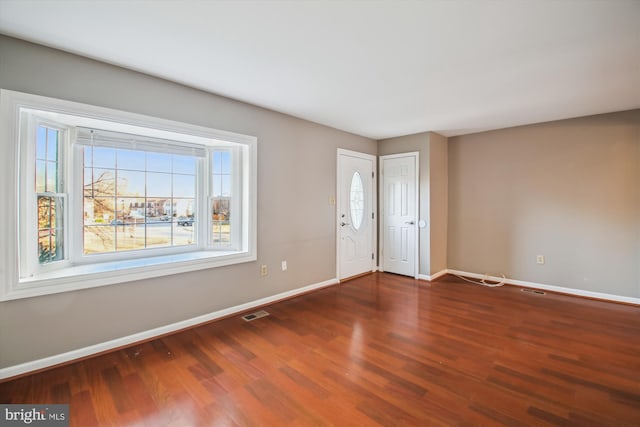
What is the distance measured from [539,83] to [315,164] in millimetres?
2631

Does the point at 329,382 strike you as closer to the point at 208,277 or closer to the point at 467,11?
the point at 208,277

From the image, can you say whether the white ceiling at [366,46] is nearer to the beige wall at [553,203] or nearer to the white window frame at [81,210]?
the white window frame at [81,210]

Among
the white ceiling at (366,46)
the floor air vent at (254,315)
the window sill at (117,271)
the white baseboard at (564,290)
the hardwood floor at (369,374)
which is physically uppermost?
the white ceiling at (366,46)

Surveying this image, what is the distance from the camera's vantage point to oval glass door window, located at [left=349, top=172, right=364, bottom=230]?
4.82 meters

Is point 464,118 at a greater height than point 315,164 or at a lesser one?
greater

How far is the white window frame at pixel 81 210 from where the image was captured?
2033 mm

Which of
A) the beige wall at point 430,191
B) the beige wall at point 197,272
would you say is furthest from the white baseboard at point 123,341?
the beige wall at point 430,191

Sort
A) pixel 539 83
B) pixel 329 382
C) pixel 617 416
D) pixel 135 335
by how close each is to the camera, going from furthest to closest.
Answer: pixel 539 83
pixel 135 335
pixel 329 382
pixel 617 416

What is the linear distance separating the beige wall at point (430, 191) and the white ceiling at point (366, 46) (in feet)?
4.57

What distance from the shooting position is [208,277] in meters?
3.09

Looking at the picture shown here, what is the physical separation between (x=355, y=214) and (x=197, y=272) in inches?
107

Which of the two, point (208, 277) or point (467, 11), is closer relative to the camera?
point (467, 11)

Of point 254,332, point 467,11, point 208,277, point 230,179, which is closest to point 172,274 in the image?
point 208,277

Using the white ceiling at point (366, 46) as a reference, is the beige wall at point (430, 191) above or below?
below
